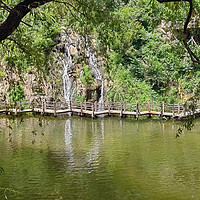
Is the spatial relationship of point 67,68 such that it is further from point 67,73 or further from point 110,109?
point 110,109

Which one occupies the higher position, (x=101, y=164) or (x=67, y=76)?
(x=67, y=76)

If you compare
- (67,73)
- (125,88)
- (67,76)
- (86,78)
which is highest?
(67,73)

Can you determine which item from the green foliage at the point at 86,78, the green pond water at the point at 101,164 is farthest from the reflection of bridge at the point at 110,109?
the green pond water at the point at 101,164

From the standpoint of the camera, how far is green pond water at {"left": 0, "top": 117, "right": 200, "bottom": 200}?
29.5 feet

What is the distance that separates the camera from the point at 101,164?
11.5 m

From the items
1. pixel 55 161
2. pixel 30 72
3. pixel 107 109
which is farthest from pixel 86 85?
pixel 55 161

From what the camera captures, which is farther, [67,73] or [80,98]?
[67,73]

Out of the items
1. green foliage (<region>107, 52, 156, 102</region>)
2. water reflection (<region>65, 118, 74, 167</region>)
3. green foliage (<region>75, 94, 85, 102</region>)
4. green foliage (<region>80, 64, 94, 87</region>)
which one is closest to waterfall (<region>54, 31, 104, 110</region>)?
green foliage (<region>75, 94, 85, 102</region>)

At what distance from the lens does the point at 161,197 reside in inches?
341

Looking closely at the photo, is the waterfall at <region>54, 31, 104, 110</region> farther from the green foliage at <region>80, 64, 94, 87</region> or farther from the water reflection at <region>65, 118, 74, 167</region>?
the water reflection at <region>65, 118, 74, 167</region>

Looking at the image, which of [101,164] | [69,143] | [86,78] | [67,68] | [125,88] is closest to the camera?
[101,164]

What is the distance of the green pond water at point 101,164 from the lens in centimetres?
900

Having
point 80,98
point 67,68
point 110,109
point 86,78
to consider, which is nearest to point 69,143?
point 110,109

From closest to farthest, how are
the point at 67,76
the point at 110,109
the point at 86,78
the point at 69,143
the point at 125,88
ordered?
the point at 69,143 < the point at 110,109 < the point at 86,78 < the point at 125,88 < the point at 67,76
